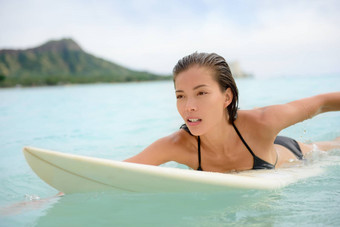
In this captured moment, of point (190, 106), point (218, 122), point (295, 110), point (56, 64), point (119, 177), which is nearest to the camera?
point (119, 177)

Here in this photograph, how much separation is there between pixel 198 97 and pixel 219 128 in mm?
389

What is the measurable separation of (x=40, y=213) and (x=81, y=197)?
0.27 metres

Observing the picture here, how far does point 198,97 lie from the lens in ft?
6.73

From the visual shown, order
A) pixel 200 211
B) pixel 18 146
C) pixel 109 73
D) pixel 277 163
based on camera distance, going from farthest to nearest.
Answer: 1. pixel 109 73
2. pixel 18 146
3. pixel 277 163
4. pixel 200 211

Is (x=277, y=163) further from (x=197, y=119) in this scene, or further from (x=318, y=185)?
(x=197, y=119)

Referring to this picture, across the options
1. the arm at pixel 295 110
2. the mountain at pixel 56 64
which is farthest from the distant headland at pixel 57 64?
the arm at pixel 295 110

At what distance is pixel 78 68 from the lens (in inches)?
→ 3401

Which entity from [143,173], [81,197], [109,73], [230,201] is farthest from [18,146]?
[109,73]

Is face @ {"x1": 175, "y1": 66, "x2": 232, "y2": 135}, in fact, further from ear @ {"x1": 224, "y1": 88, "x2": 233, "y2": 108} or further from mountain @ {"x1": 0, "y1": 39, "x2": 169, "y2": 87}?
mountain @ {"x1": 0, "y1": 39, "x2": 169, "y2": 87}

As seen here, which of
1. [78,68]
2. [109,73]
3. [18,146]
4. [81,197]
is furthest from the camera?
[78,68]

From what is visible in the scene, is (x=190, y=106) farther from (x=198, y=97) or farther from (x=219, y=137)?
(x=219, y=137)

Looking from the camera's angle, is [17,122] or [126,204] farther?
[17,122]

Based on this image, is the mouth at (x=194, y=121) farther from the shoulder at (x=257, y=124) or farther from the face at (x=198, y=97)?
the shoulder at (x=257, y=124)

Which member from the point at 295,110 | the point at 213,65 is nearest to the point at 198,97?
the point at 213,65
